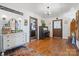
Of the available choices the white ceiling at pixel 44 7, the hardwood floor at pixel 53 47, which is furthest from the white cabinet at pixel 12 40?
the white ceiling at pixel 44 7

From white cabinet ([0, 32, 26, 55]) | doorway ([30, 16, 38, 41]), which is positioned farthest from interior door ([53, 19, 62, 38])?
white cabinet ([0, 32, 26, 55])

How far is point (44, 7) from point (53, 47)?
756mm

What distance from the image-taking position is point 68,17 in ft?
7.85

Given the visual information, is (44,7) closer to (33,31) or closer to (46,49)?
(33,31)

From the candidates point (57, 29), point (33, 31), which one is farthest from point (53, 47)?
point (33, 31)

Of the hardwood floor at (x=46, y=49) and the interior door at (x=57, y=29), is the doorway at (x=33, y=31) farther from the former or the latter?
the interior door at (x=57, y=29)

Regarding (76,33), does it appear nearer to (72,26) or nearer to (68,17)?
(72,26)

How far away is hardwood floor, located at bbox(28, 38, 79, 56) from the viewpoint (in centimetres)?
242

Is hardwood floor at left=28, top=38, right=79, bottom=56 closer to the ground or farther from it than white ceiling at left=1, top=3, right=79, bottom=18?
closer to the ground

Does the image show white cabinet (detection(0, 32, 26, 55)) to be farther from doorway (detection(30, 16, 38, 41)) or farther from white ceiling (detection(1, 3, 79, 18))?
white ceiling (detection(1, 3, 79, 18))

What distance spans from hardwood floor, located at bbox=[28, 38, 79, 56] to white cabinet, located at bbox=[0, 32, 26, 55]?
0.62ft

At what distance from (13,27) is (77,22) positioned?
1168 mm

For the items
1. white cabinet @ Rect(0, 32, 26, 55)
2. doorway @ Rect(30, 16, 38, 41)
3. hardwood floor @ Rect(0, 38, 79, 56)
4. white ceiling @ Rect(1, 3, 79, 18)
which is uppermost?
white ceiling @ Rect(1, 3, 79, 18)

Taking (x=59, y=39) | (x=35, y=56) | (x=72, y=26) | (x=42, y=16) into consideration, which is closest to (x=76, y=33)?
(x=72, y=26)
